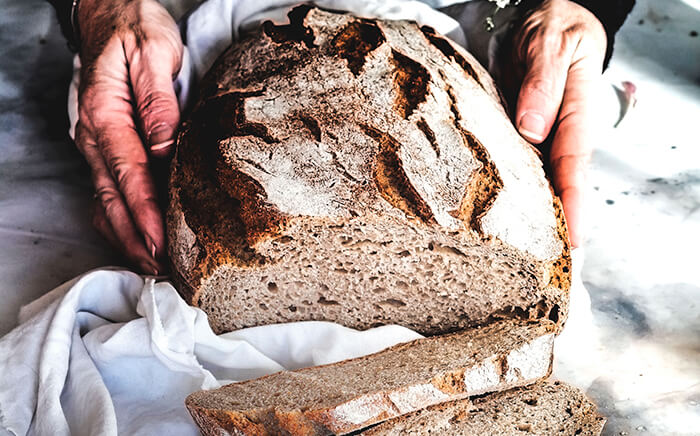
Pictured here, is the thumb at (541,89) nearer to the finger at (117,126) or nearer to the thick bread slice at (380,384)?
the thick bread slice at (380,384)

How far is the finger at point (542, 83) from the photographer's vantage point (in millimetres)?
2152

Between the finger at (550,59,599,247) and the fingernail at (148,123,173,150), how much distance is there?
1124 mm

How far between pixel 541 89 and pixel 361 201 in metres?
0.78

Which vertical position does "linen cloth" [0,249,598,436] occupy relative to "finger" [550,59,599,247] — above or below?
below

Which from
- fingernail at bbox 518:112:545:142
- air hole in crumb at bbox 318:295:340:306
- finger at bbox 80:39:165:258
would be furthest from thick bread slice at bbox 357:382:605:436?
finger at bbox 80:39:165:258

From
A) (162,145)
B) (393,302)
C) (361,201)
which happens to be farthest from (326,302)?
(162,145)

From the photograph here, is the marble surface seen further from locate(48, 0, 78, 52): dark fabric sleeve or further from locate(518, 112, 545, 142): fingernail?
locate(48, 0, 78, 52): dark fabric sleeve

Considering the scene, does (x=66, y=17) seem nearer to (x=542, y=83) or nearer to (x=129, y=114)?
(x=129, y=114)

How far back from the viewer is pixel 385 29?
2.10m

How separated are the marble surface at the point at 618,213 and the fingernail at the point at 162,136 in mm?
482

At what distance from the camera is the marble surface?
6.60 ft

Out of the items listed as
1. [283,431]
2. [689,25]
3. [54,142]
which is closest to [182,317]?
[283,431]

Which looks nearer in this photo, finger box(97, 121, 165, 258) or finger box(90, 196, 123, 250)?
finger box(97, 121, 165, 258)

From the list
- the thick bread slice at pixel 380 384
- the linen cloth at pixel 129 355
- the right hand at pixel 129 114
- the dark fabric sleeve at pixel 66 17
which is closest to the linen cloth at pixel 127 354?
the linen cloth at pixel 129 355
